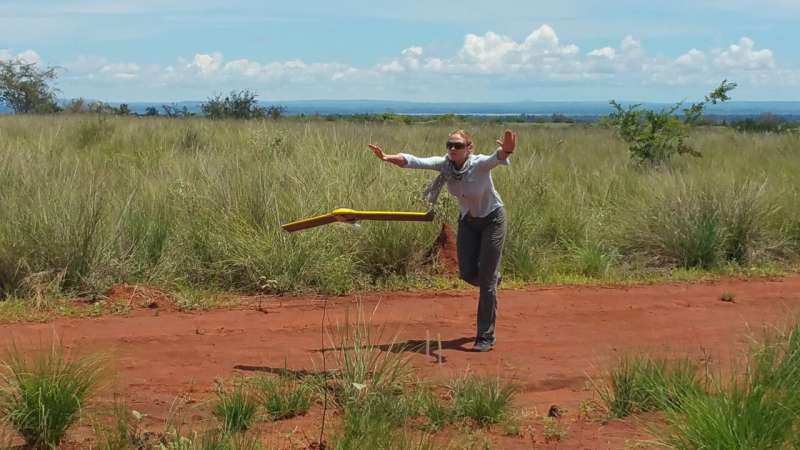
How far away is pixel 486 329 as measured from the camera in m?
6.78

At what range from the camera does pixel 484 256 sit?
22.0ft

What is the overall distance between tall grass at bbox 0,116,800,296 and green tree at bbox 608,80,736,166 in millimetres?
2335

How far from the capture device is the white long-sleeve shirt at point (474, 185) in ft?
21.5

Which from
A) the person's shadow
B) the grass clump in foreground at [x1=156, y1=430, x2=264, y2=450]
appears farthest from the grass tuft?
the person's shadow

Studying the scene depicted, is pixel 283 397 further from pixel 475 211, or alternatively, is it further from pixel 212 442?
pixel 475 211

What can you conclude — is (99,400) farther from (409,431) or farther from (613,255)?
(613,255)

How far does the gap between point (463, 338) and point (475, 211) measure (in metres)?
1.11

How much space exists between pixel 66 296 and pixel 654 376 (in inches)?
201

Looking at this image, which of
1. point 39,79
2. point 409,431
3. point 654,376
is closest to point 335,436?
point 409,431

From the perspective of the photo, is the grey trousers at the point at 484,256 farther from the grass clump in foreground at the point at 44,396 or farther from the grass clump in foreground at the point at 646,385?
the grass clump in foreground at the point at 44,396

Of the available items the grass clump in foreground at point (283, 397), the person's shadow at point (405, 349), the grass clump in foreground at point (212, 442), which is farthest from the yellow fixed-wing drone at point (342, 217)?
the grass clump in foreground at point (212, 442)

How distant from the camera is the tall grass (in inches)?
330

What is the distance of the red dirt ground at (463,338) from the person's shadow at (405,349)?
0.03 m

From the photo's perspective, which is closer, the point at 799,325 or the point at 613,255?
the point at 799,325
